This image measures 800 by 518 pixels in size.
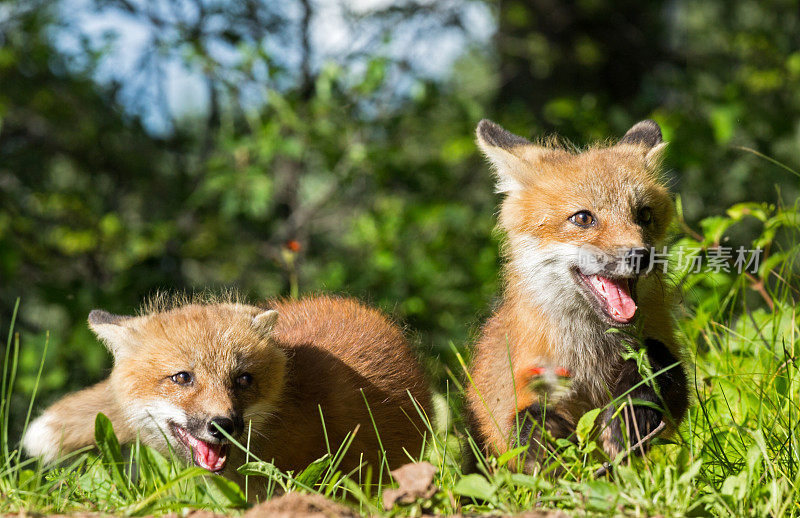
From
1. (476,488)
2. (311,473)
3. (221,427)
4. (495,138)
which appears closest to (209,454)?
(221,427)

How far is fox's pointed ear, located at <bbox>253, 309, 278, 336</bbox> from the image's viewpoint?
4.44 m

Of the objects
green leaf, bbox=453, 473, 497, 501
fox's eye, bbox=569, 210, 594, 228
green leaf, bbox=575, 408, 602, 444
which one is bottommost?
green leaf, bbox=575, 408, 602, 444

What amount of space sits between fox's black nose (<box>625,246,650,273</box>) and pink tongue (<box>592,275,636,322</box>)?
0.23 metres

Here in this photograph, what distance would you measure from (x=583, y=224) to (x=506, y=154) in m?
0.70

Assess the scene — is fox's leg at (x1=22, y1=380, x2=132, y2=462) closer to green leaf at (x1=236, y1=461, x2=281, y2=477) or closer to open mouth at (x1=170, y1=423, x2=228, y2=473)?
open mouth at (x1=170, y1=423, x2=228, y2=473)

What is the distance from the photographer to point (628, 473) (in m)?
3.04

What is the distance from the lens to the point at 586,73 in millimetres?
11758

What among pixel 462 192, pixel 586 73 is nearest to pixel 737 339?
pixel 462 192

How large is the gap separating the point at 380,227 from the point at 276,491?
4849 millimetres

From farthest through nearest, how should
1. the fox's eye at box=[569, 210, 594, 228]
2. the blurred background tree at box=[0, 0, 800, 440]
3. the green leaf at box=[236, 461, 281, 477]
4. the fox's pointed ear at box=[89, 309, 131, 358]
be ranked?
the blurred background tree at box=[0, 0, 800, 440] → the fox's pointed ear at box=[89, 309, 131, 358] → the fox's eye at box=[569, 210, 594, 228] → the green leaf at box=[236, 461, 281, 477]

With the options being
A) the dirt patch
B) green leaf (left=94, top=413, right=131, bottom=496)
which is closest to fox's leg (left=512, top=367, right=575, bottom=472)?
the dirt patch

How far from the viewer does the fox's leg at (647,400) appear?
3.67m

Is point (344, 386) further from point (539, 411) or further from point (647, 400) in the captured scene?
point (647, 400)

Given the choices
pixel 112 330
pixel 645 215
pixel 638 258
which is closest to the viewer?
pixel 638 258
